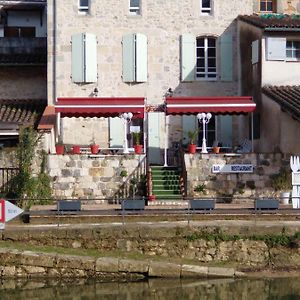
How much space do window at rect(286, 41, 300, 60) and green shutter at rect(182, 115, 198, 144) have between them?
14.8 ft

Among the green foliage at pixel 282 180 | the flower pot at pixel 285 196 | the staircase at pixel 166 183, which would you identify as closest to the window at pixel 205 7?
the staircase at pixel 166 183

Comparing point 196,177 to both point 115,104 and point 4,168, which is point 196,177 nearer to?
point 115,104

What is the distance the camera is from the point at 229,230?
23594 millimetres

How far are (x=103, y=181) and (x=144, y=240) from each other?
6929 mm

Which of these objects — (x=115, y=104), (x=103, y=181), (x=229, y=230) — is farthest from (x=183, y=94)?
(x=229, y=230)

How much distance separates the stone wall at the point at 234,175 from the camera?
2947 cm

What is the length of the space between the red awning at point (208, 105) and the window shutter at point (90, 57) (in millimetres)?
4151

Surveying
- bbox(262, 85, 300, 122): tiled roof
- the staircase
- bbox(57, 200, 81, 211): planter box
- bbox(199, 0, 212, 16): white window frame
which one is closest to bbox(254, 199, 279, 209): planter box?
bbox(262, 85, 300, 122): tiled roof

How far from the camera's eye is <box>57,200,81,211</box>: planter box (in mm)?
24547

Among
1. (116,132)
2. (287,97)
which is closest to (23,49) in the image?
(116,132)

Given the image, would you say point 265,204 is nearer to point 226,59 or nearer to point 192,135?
point 192,135

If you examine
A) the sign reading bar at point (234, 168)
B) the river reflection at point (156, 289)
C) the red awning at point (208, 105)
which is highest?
the red awning at point (208, 105)

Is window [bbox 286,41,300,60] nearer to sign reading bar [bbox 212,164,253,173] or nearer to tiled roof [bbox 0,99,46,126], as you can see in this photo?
sign reading bar [bbox 212,164,253,173]

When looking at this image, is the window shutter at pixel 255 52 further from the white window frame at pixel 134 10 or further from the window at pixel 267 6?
the white window frame at pixel 134 10
